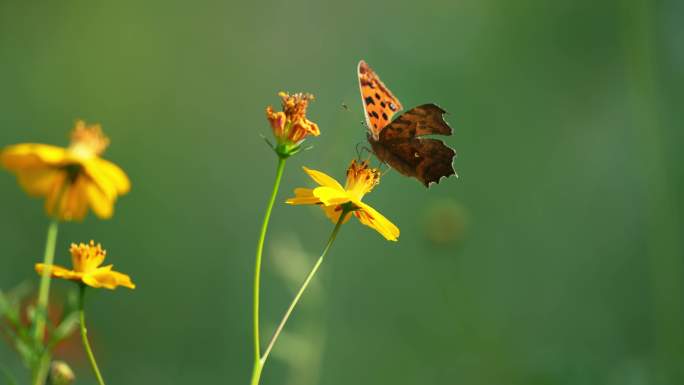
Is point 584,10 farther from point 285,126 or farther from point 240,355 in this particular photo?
point 285,126

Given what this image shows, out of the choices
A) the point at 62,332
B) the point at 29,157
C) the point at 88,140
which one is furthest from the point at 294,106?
the point at 62,332

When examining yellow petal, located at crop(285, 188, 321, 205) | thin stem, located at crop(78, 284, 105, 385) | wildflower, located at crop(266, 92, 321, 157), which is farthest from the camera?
yellow petal, located at crop(285, 188, 321, 205)

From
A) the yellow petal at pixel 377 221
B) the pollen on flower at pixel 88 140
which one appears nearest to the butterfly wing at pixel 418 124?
the yellow petal at pixel 377 221

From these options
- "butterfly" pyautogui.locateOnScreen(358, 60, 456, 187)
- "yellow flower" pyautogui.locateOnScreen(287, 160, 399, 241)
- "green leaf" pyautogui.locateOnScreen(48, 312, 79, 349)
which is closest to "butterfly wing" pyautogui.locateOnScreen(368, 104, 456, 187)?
"butterfly" pyautogui.locateOnScreen(358, 60, 456, 187)

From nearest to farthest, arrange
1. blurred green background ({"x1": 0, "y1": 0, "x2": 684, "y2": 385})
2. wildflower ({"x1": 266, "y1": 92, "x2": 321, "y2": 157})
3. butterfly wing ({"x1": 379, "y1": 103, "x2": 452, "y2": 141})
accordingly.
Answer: wildflower ({"x1": 266, "y1": 92, "x2": 321, "y2": 157}), butterfly wing ({"x1": 379, "y1": 103, "x2": 452, "y2": 141}), blurred green background ({"x1": 0, "y1": 0, "x2": 684, "y2": 385})

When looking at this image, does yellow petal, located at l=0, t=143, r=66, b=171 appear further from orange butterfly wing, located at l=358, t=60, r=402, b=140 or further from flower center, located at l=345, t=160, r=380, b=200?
orange butterfly wing, located at l=358, t=60, r=402, b=140

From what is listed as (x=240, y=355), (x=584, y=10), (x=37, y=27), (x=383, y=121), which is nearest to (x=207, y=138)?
(x=37, y=27)

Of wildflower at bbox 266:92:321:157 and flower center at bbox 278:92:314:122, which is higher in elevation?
flower center at bbox 278:92:314:122
